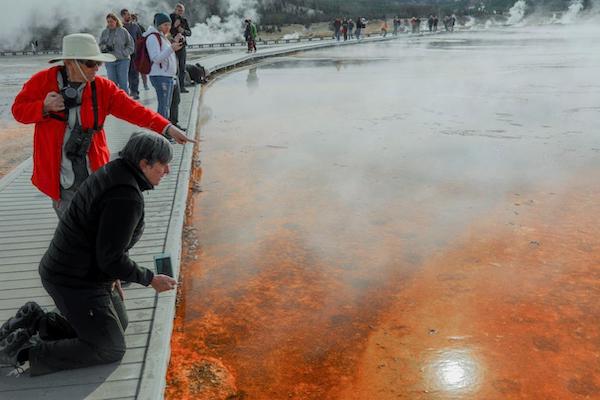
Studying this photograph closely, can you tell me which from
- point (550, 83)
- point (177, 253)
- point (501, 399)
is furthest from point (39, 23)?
point (501, 399)

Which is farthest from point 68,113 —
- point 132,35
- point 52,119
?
point 132,35

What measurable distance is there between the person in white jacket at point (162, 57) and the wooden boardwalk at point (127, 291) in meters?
0.82

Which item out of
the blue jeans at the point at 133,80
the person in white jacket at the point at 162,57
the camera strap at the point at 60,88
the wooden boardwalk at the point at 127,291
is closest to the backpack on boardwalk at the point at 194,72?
the blue jeans at the point at 133,80

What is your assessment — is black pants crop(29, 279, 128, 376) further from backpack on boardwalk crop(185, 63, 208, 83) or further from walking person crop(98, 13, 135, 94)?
backpack on boardwalk crop(185, 63, 208, 83)

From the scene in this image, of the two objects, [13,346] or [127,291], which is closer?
[13,346]

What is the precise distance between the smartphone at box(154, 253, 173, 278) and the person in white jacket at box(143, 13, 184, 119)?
4.85 meters

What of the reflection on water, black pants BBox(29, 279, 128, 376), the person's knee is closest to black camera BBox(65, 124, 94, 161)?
black pants BBox(29, 279, 128, 376)

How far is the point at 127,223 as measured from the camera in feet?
8.89

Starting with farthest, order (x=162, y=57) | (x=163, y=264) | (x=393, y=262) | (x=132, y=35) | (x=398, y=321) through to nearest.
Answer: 1. (x=132, y=35)
2. (x=162, y=57)
3. (x=393, y=262)
4. (x=398, y=321)
5. (x=163, y=264)

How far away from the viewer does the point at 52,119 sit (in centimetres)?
341

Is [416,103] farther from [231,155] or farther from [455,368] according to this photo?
[455,368]

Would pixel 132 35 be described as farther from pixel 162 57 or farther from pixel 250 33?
pixel 250 33

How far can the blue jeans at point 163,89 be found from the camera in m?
7.72

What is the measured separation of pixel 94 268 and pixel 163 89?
5.26 metres
